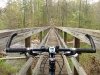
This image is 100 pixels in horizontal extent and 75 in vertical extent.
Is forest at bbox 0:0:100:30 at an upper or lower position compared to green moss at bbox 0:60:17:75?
upper

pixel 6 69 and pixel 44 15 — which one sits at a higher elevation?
pixel 44 15

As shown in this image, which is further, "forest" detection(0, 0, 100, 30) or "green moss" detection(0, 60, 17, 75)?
"forest" detection(0, 0, 100, 30)

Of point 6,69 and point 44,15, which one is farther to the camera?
point 44,15

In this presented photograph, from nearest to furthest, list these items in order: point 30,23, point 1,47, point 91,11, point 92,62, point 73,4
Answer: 1. point 1,47
2. point 92,62
3. point 30,23
4. point 91,11
5. point 73,4

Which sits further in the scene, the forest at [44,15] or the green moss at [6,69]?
the forest at [44,15]

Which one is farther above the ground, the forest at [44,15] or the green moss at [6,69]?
the forest at [44,15]

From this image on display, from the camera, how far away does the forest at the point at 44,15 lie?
3178 centimetres

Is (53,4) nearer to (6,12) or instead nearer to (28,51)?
(6,12)

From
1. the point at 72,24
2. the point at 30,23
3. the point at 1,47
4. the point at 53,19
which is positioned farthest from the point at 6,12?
the point at 1,47

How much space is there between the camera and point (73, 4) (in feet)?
144

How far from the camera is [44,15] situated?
3759 cm

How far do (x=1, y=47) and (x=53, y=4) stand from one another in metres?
48.1

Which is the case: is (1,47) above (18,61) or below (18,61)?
above

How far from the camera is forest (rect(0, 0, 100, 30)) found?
3178cm
